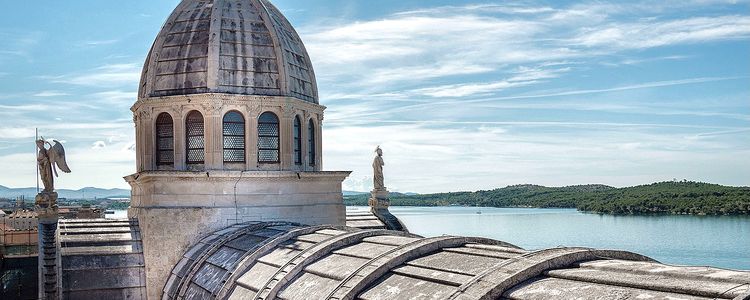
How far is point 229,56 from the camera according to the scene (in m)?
29.5

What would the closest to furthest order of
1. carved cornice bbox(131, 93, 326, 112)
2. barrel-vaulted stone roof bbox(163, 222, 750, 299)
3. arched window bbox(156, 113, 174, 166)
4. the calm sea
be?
barrel-vaulted stone roof bbox(163, 222, 750, 299)
carved cornice bbox(131, 93, 326, 112)
arched window bbox(156, 113, 174, 166)
the calm sea

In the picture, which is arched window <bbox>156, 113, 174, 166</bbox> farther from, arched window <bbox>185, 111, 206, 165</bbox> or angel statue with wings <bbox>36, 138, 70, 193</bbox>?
angel statue with wings <bbox>36, 138, 70, 193</bbox>

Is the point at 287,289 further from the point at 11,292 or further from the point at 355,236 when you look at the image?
the point at 11,292

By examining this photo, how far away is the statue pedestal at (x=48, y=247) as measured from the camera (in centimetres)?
2473

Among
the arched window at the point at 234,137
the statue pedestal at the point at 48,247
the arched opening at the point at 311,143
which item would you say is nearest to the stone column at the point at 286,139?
the arched window at the point at 234,137

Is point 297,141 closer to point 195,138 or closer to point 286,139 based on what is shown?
point 286,139

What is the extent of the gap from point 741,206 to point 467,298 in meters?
157

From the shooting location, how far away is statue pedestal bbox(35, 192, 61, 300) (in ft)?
81.1

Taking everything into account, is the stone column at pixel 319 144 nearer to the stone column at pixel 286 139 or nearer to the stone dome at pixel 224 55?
the stone dome at pixel 224 55

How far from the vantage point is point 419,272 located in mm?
15969

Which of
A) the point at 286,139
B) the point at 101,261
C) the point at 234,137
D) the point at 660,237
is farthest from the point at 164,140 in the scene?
the point at 660,237

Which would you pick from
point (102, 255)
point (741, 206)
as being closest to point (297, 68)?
point (102, 255)

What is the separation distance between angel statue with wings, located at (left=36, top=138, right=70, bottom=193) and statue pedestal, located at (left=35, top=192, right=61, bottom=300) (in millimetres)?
564

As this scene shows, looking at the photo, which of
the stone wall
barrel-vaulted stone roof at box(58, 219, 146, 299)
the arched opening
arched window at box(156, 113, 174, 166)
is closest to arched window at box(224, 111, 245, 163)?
the stone wall
